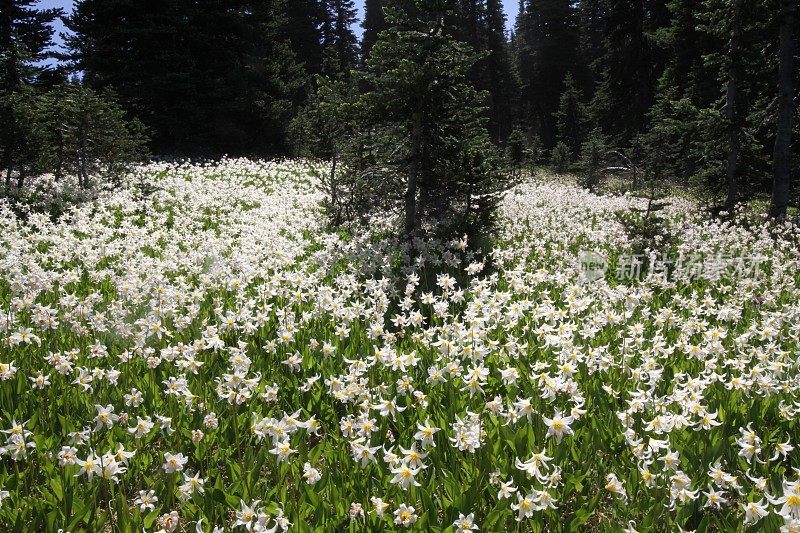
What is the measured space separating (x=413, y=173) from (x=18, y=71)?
634 inches

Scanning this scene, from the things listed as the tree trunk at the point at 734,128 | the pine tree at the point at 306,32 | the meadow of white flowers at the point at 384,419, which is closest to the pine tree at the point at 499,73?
the pine tree at the point at 306,32

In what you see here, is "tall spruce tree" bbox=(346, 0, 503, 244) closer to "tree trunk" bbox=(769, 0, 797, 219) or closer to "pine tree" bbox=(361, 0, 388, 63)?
"tree trunk" bbox=(769, 0, 797, 219)

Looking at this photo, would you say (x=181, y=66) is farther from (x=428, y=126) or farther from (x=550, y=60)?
(x=550, y=60)

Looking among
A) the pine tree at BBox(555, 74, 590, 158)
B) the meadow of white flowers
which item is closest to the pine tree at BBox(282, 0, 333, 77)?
the pine tree at BBox(555, 74, 590, 158)

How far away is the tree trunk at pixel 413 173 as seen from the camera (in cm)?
900

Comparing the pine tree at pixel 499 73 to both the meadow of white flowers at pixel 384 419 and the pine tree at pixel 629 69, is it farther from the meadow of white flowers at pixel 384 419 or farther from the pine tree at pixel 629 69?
the meadow of white flowers at pixel 384 419

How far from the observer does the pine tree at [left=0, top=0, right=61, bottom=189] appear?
518 inches

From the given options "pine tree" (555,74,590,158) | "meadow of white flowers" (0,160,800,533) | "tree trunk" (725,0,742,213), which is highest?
"pine tree" (555,74,590,158)

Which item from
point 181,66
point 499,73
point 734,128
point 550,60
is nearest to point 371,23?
point 499,73

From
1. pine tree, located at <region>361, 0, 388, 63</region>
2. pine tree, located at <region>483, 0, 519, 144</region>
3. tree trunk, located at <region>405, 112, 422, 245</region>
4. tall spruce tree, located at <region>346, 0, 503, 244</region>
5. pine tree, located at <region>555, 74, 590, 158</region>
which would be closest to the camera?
tall spruce tree, located at <region>346, 0, 503, 244</region>

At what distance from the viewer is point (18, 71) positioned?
16.7 meters

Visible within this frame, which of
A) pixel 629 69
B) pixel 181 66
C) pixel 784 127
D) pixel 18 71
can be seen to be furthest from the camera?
pixel 629 69

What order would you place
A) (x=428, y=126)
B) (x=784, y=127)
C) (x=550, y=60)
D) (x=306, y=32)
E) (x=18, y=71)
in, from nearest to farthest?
(x=428, y=126) < (x=784, y=127) < (x=18, y=71) < (x=306, y=32) < (x=550, y=60)

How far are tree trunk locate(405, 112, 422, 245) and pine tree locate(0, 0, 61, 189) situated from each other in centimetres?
1138
